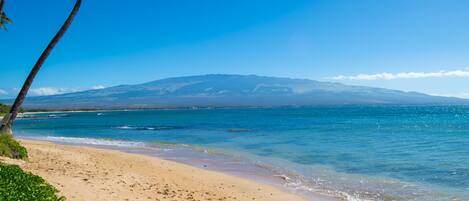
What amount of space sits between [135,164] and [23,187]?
462 inches

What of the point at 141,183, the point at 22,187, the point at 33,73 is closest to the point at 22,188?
Answer: the point at 22,187

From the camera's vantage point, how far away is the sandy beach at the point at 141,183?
43.2 ft

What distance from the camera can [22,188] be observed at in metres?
10.5

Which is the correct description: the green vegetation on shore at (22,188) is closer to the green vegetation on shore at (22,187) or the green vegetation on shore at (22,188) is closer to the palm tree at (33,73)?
the green vegetation on shore at (22,187)

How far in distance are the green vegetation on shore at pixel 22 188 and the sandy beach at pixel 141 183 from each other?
2.62 feet

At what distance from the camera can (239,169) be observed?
2355cm

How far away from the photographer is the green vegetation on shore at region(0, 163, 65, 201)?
966 centimetres

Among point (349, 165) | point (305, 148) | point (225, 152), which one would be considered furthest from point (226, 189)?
point (305, 148)

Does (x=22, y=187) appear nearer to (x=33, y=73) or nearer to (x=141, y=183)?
(x=33, y=73)

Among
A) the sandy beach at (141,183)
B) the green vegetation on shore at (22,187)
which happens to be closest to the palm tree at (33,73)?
the sandy beach at (141,183)

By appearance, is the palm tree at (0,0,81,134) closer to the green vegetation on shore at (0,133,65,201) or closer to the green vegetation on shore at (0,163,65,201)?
the green vegetation on shore at (0,133,65,201)

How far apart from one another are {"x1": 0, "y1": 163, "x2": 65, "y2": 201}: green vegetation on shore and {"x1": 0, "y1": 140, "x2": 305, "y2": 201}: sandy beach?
31.4 inches

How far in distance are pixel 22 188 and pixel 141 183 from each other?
18.5ft

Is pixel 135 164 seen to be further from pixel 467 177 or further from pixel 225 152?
pixel 467 177
